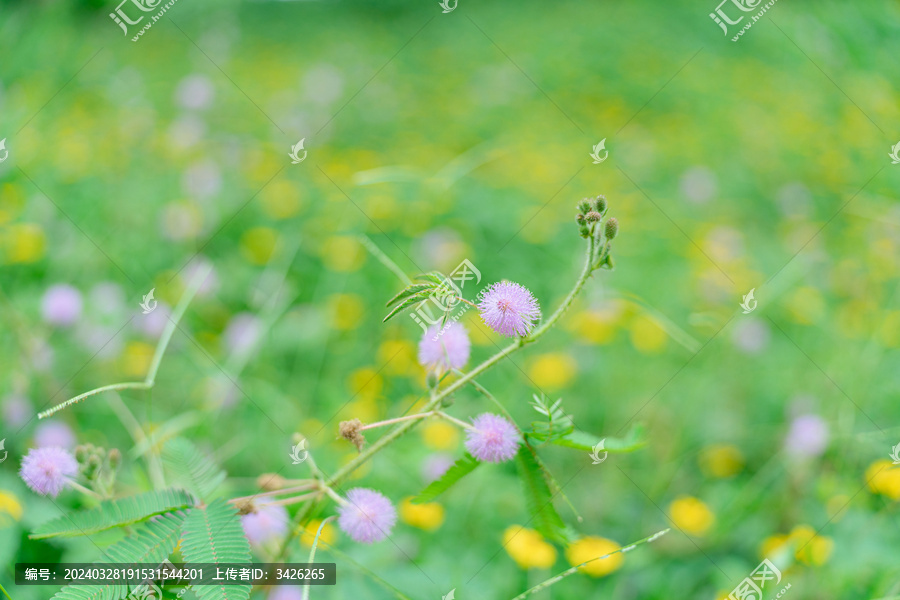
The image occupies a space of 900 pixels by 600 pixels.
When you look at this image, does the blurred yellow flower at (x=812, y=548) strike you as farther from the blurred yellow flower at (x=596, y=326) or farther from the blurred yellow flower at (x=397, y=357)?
the blurred yellow flower at (x=397, y=357)

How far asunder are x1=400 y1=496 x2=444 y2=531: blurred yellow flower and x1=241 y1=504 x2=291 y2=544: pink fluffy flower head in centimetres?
41

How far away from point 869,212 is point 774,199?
1051 mm

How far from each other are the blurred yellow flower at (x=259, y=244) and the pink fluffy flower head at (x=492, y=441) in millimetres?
2114

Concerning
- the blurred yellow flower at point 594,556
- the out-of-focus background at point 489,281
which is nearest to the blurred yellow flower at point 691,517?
the out-of-focus background at point 489,281

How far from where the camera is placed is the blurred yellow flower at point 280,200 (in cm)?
307

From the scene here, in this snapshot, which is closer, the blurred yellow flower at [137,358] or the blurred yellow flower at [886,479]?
the blurred yellow flower at [886,479]

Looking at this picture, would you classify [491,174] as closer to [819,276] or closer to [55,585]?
[819,276]

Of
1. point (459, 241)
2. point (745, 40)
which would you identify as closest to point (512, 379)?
point (459, 241)

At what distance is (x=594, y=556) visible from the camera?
1439mm

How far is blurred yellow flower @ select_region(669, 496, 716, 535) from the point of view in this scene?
→ 1.68 meters
